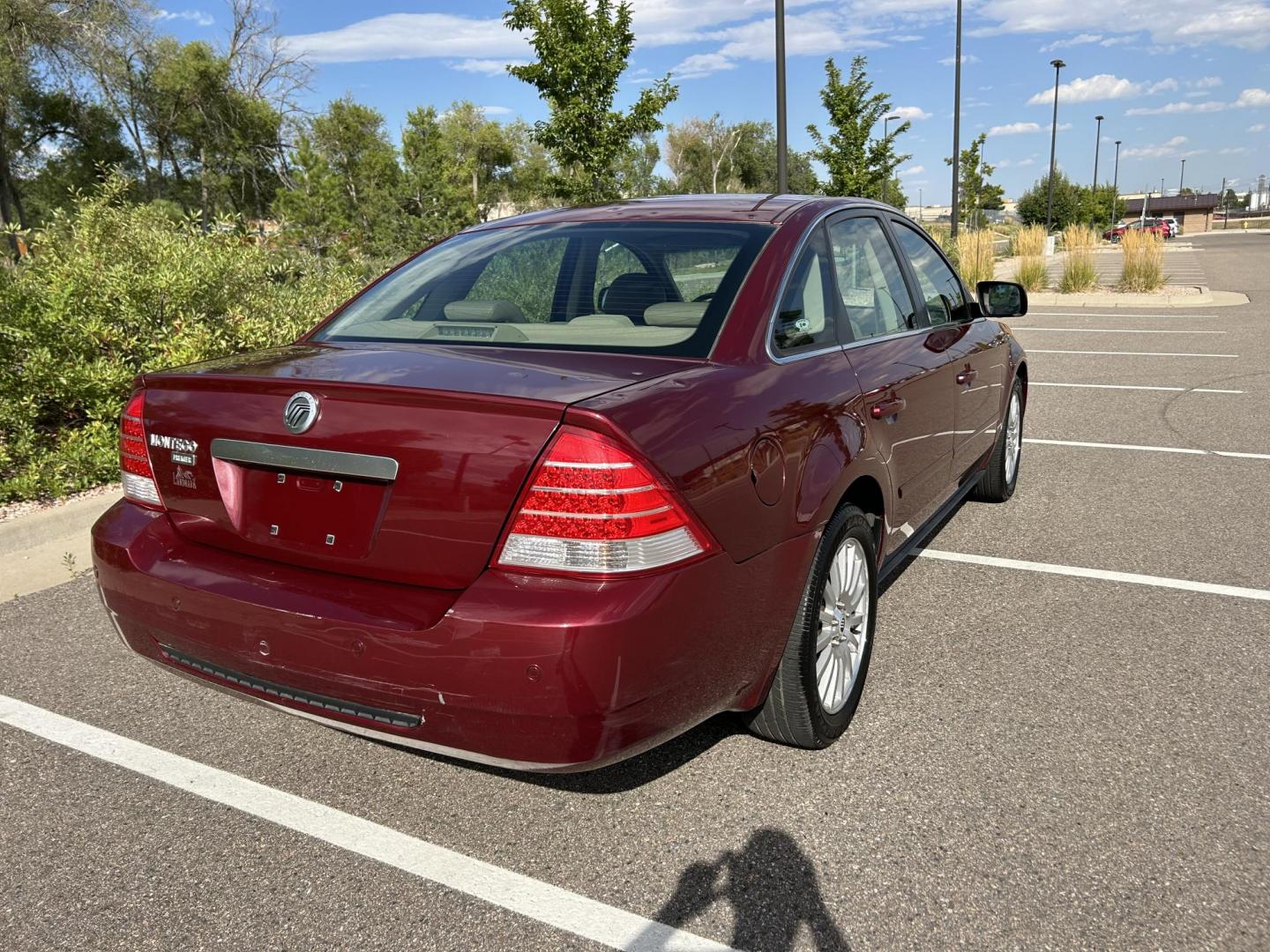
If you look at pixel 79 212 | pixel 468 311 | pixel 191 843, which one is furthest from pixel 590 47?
pixel 191 843

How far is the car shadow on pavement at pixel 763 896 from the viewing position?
2.32 metres

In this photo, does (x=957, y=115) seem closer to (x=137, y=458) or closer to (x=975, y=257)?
(x=975, y=257)

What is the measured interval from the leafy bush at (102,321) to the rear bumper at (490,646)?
11.9 feet

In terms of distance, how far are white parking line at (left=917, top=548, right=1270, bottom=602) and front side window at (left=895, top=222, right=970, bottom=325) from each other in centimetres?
116

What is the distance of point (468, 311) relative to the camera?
325 centimetres

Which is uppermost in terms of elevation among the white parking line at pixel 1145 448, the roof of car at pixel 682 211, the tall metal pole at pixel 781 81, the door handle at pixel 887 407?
the tall metal pole at pixel 781 81

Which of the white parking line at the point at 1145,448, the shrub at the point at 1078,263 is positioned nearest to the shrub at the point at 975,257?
the shrub at the point at 1078,263

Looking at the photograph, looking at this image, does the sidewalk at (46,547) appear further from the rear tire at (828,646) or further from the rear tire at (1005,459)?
the rear tire at (1005,459)

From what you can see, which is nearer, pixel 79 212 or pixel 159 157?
pixel 79 212

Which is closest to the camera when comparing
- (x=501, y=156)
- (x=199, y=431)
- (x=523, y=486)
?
(x=523, y=486)

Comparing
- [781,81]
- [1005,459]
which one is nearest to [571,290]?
[1005,459]

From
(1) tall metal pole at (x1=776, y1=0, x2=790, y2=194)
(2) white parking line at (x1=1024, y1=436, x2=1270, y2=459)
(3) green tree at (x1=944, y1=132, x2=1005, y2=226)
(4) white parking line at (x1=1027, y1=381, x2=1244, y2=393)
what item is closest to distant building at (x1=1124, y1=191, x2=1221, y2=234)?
(3) green tree at (x1=944, y1=132, x2=1005, y2=226)

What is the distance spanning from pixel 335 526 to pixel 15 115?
134 ft

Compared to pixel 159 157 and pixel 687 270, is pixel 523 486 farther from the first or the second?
pixel 159 157
